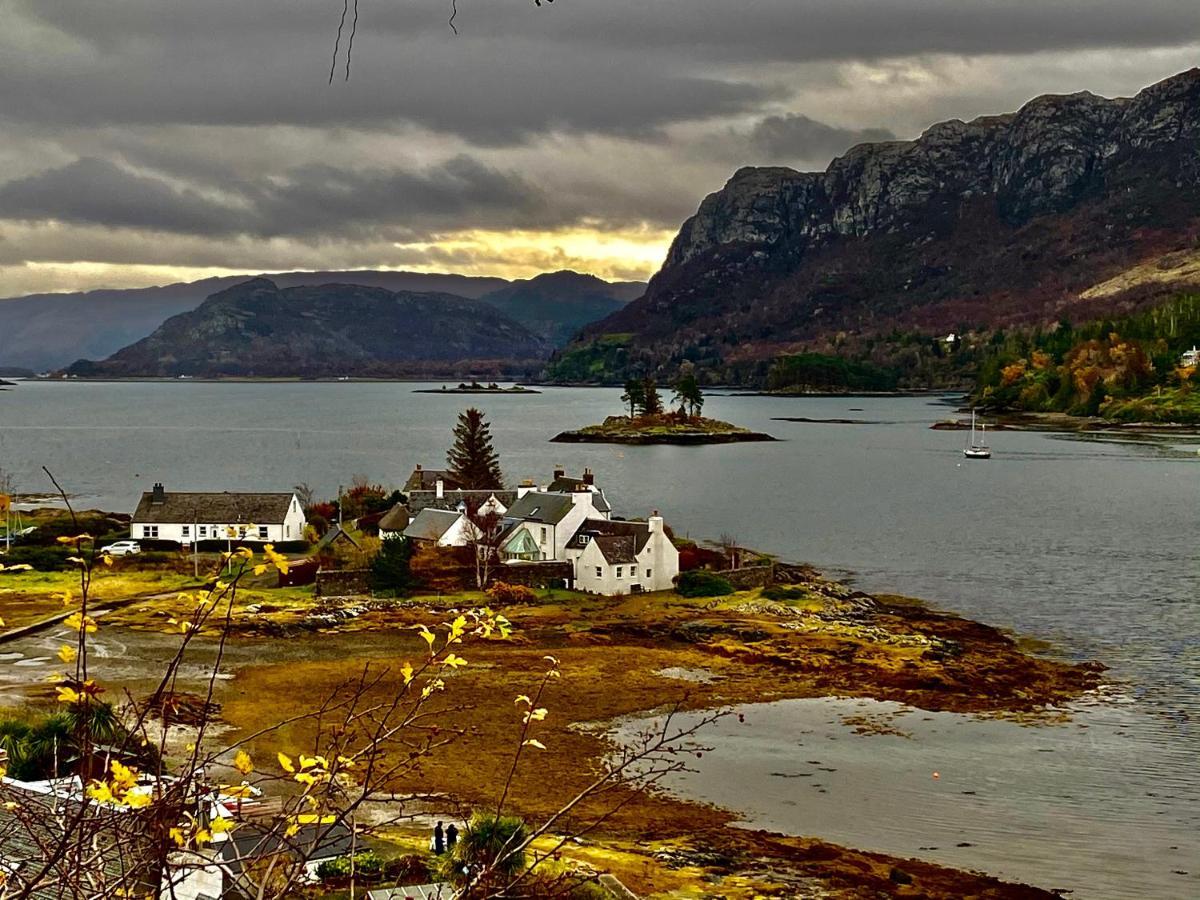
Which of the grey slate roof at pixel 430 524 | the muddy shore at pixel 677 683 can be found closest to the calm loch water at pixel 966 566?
the muddy shore at pixel 677 683

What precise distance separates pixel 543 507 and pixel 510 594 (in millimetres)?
8264

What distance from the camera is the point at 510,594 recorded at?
Result: 57.8m

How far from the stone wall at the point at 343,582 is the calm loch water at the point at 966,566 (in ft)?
86.3

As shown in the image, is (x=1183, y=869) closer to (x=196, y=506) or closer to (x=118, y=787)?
(x=118, y=787)

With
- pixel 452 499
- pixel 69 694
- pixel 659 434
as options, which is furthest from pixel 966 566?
pixel 659 434

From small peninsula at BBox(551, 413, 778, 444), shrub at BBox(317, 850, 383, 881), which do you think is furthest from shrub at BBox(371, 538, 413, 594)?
small peninsula at BBox(551, 413, 778, 444)

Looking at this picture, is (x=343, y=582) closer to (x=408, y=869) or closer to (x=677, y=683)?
(x=677, y=683)

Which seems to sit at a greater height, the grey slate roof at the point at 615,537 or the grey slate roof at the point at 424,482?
the grey slate roof at the point at 424,482

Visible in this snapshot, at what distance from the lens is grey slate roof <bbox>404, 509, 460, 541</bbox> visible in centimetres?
6544

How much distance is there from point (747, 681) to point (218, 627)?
22979 millimetres

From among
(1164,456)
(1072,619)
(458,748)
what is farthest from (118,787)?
(1164,456)

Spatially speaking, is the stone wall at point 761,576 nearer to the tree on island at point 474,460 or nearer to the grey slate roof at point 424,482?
the grey slate roof at point 424,482

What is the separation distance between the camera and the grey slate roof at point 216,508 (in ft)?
231

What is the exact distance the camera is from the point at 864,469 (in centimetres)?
13812
